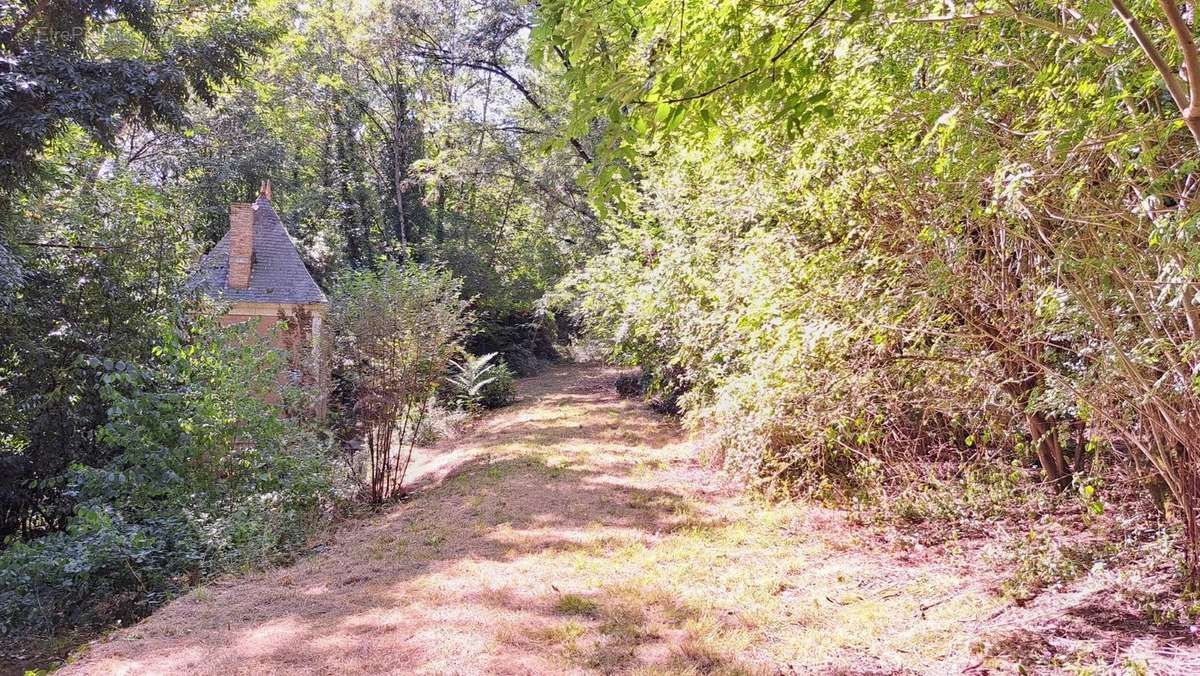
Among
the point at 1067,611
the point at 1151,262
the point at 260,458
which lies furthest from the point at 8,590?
the point at 1151,262

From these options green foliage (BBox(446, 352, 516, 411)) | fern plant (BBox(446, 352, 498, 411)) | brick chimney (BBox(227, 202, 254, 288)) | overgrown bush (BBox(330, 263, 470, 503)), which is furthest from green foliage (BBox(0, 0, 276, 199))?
fern plant (BBox(446, 352, 498, 411))

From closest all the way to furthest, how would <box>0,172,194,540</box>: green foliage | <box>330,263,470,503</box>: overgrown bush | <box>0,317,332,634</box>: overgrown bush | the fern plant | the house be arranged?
1. <box>0,317,332,634</box>: overgrown bush
2. <box>0,172,194,540</box>: green foliage
3. <box>330,263,470,503</box>: overgrown bush
4. the house
5. the fern plant

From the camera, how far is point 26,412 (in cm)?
795

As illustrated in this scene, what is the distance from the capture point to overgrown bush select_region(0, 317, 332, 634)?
18.5 ft

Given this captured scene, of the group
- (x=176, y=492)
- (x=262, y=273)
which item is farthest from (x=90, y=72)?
(x=262, y=273)

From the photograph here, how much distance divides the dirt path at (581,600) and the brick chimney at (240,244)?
903 cm

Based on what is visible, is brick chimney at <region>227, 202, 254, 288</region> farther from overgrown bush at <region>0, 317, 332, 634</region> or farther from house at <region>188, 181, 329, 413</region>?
overgrown bush at <region>0, 317, 332, 634</region>

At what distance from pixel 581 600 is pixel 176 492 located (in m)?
4.71

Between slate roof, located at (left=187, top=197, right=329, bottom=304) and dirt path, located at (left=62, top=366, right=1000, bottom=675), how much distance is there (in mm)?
8439

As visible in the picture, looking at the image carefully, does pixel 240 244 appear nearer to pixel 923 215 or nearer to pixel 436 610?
pixel 436 610

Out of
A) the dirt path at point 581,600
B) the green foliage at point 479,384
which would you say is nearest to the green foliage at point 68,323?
the dirt path at point 581,600

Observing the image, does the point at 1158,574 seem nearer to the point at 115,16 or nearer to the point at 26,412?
the point at 26,412

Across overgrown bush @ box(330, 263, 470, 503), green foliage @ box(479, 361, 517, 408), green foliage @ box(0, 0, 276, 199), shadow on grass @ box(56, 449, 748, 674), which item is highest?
green foliage @ box(0, 0, 276, 199)

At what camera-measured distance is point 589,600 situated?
466cm
